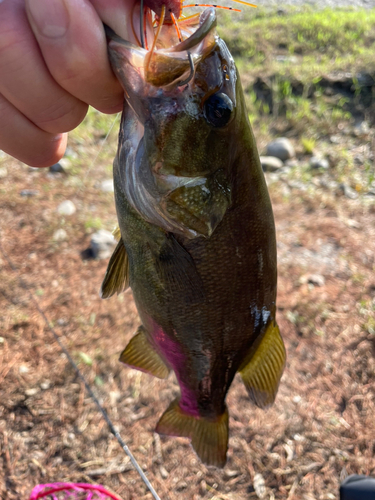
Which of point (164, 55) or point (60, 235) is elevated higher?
point (164, 55)

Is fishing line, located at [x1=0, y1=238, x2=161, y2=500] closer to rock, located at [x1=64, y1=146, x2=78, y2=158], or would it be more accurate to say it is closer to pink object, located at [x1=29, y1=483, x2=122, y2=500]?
pink object, located at [x1=29, y1=483, x2=122, y2=500]

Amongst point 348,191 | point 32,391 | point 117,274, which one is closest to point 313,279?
point 348,191

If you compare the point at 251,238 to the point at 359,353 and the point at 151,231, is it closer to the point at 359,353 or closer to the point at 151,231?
the point at 151,231

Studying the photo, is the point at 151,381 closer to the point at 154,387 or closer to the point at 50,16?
the point at 154,387

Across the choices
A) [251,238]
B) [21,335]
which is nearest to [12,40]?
[251,238]

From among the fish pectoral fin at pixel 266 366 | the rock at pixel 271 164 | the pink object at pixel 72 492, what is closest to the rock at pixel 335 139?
the rock at pixel 271 164

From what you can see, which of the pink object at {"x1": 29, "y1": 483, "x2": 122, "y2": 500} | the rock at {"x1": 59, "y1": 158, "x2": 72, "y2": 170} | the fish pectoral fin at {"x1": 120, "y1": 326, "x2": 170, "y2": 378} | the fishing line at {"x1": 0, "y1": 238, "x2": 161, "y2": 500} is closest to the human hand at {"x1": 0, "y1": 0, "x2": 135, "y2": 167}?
the fish pectoral fin at {"x1": 120, "y1": 326, "x2": 170, "y2": 378}
